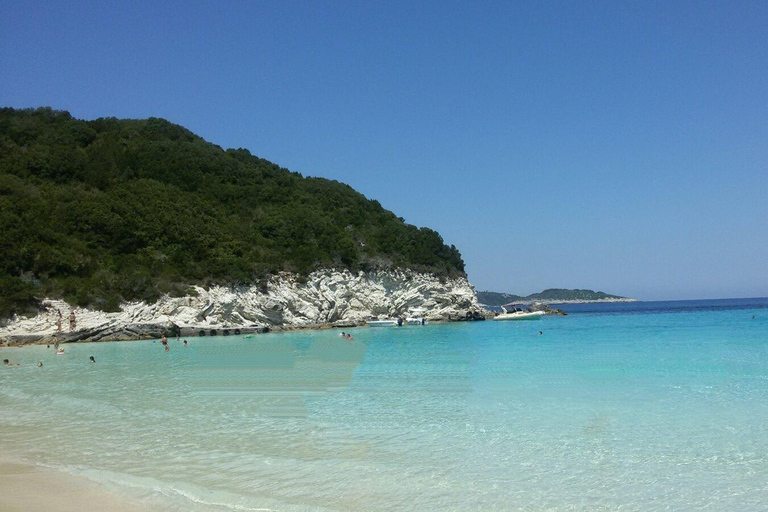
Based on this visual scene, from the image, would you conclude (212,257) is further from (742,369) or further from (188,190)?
(742,369)

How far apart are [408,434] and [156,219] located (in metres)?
37.1

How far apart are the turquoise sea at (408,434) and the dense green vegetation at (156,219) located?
1814cm

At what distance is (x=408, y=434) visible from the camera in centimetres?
878

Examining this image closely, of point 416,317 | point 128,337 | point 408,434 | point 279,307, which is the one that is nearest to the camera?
point 408,434

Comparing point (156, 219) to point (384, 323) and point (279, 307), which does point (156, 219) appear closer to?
point (279, 307)

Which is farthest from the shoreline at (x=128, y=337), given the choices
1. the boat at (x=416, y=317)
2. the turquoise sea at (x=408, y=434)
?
the turquoise sea at (x=408, y=434)

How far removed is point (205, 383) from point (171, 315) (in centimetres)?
2223

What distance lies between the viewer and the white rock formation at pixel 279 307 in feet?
104

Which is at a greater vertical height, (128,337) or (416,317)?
(416,317)

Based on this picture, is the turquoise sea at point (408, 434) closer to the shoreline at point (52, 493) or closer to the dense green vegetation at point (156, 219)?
A: the shoreline at point (52, 493)

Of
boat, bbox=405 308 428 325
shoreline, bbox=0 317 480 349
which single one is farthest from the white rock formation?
boat, bbox=405 308 428 325

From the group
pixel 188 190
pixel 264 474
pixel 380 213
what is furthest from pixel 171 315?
pixel 264 474

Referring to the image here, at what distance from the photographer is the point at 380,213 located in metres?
58.0

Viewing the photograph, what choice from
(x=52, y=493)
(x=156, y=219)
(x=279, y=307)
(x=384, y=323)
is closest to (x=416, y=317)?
(x=384, y=323)
